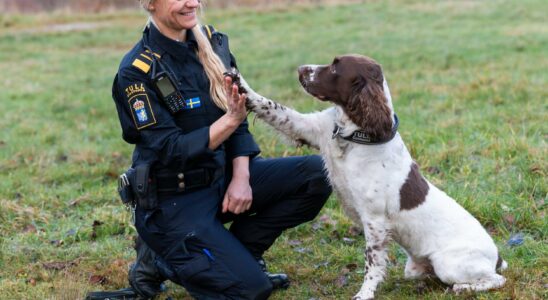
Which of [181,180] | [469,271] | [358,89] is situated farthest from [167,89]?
[469,271]

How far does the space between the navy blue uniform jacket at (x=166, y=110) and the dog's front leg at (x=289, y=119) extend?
0.76 ft

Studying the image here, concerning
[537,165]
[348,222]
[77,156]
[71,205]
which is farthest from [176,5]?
[77,156]

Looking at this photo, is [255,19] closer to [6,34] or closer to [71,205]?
[6,34]

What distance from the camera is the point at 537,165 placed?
219 inches

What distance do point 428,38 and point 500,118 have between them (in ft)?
21.8

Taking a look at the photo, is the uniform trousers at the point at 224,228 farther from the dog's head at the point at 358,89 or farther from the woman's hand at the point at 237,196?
the dog's head at the point at 358,89

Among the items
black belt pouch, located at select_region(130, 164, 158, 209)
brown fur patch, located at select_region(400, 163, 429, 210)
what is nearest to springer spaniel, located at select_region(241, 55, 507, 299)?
brown fur patch, located at select_region(400, 163, 429, 210)

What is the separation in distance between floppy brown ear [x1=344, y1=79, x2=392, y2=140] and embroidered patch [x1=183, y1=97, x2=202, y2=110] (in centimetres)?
86

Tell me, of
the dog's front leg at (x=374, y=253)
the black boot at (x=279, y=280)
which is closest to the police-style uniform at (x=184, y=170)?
the black boot at (x=279, y=280)

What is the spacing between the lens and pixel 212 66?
13.0 feet

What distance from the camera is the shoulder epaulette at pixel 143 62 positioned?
381cm

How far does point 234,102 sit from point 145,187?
70cm

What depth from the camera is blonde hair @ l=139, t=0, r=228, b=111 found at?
3951 millimetres

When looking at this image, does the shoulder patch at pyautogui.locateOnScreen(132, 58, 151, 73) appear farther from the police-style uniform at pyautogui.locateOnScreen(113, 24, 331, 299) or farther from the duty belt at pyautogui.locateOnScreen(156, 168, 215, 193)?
the duty belt at pyautogui.locateOnScreen(156, 168, 215, 193)
